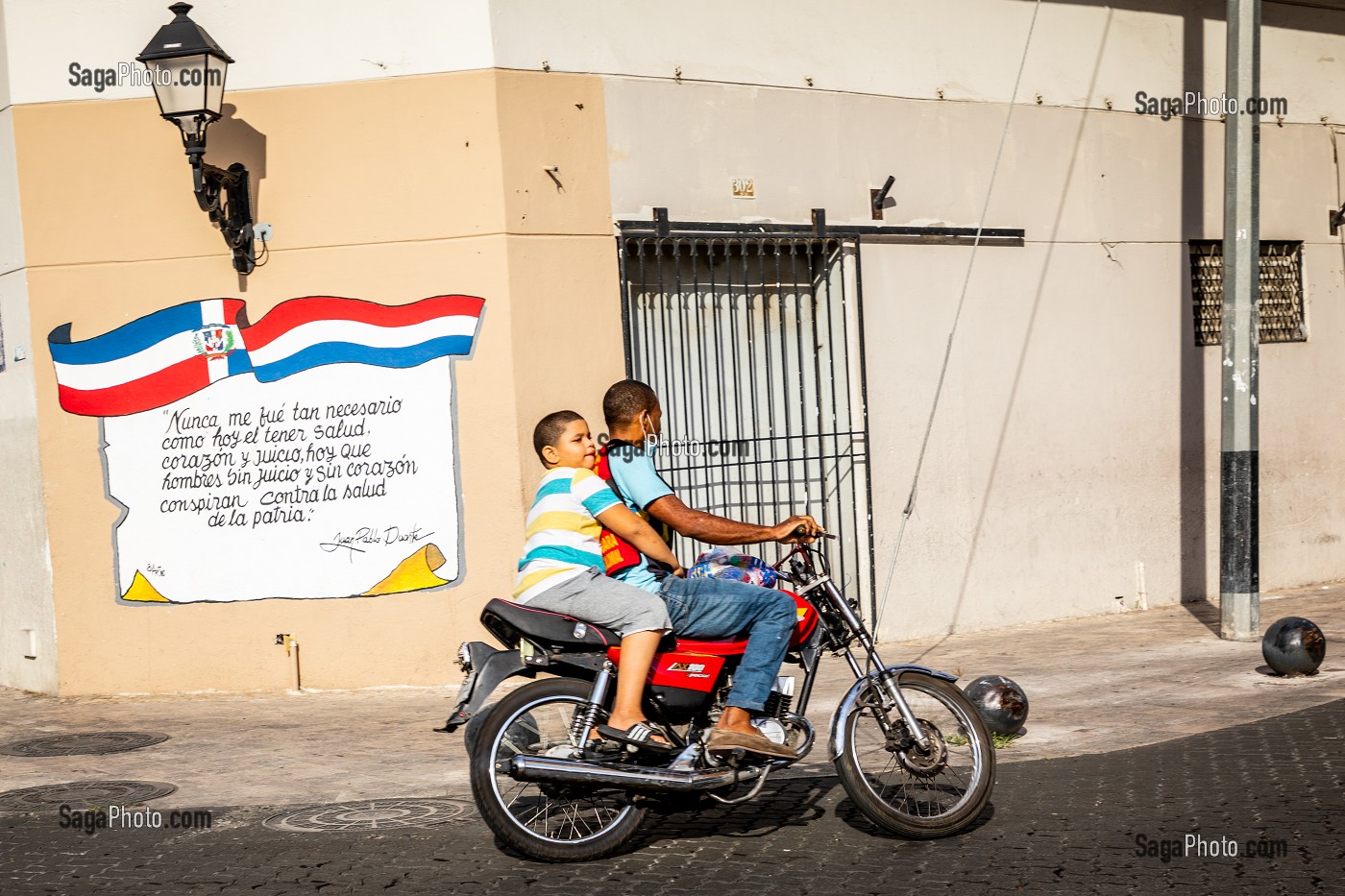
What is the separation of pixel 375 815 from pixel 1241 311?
21.8 feet

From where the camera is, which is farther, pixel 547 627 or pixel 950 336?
pixel 950 336

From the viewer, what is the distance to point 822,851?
5.27 meters

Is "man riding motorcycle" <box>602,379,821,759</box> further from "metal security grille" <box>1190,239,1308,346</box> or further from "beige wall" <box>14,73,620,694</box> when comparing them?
"metal security grille" <box>1190,239,1308,346</box>

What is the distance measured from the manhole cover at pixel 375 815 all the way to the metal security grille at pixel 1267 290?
8.25 metres

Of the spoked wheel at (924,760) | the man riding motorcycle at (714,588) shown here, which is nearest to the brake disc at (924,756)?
the spoked wheel at (924,760)

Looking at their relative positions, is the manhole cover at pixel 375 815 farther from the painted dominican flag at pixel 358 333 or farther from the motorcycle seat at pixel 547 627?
the painted dominican flag at pixel 358 333

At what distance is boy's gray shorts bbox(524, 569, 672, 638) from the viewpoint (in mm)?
5262

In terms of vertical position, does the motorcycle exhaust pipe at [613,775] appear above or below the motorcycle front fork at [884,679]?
below

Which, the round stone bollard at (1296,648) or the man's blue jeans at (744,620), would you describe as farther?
the round stone bollard at (1296,648)

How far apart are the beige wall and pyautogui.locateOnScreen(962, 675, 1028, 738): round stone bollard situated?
337 centimetres

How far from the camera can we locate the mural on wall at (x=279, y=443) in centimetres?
930

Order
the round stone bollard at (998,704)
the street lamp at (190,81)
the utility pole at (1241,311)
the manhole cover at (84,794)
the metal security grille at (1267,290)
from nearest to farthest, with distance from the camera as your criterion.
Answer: the manhole cover at (84,794)
the round stone bollard at (998,704)
the street lamp at (190,81)
the utility pole at (1241,311)
the metal security grille at (1267,290)

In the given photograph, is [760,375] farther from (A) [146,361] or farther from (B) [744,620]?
(B) [744,620]
